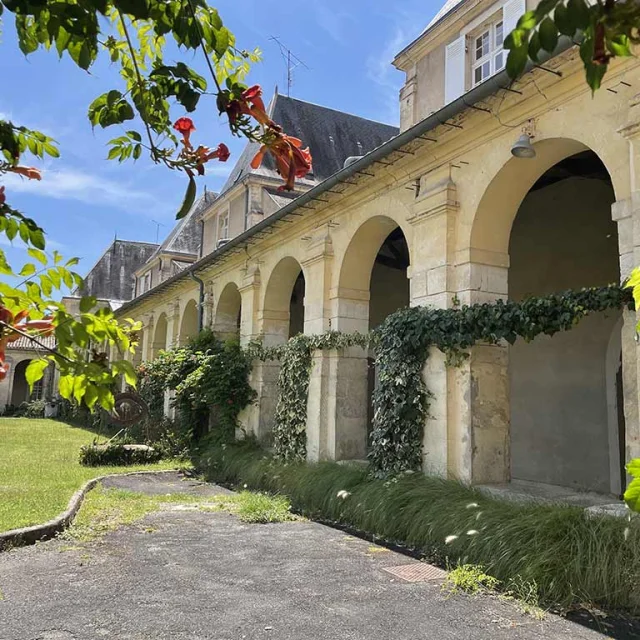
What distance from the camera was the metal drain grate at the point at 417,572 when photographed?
5414mm

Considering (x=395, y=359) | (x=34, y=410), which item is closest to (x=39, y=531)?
(x=395, y=359)

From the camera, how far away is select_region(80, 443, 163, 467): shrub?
1245cm

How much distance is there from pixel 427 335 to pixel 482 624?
379 cm

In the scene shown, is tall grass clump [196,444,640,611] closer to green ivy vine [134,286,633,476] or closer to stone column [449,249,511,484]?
stone column [449,249,511,484]

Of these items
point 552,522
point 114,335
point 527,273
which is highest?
point 527,273

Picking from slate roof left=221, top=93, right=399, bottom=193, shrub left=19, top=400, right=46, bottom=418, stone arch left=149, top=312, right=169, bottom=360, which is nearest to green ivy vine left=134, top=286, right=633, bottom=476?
slate roof left=221, top=93, right=399, bottom=193

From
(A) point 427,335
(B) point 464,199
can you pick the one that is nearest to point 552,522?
(A) point 427,335

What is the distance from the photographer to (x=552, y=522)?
5.24 m

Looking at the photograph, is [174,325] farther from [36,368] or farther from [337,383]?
[36,368]

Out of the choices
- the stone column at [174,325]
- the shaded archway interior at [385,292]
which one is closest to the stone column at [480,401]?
the shaded archway interior at [385,292]

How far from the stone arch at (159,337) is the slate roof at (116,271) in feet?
47.3

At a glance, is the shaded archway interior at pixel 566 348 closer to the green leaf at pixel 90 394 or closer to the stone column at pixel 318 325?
the stone column at pixel 318 325

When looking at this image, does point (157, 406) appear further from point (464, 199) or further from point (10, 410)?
point (10, 410)

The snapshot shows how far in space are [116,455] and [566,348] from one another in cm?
891
